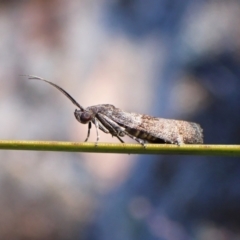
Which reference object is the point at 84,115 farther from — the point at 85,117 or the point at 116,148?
the point at 116,148

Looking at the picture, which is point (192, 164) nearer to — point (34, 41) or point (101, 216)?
point (101, 216)

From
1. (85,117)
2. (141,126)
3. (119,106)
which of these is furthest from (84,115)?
(119,106)

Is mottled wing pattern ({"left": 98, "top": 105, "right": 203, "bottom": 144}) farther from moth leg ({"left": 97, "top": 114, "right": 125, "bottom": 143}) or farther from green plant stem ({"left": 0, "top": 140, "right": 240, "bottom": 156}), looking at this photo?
green plant stem ({"left": 0, "top": 140, "right": 240, "bottom": 156})

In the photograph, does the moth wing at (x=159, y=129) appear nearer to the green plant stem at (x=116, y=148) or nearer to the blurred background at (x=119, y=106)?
the green plant stem at (x=116, y=148)

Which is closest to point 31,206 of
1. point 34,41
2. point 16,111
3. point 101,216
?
point 101,216

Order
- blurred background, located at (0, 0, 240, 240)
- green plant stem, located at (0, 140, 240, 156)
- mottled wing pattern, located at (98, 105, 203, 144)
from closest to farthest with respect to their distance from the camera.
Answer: green plant stem, located at (0, 140, 240, 156) < mottled wing pattern, located at (98, 105, 203, 144) < blurred background, located at (0, 0, 240, 240)

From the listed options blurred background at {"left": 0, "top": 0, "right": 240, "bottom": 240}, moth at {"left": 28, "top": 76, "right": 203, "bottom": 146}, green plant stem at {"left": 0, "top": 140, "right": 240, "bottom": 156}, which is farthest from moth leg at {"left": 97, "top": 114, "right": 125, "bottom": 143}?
blurred background at {"left": 0, "top": 0, "right": 240, "bottom": 240}
